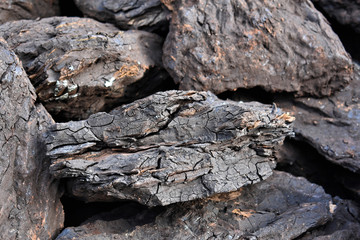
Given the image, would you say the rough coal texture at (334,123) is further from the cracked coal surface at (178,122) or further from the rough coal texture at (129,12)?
the rough coal texture at (129,12)

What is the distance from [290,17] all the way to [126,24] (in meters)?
1.57

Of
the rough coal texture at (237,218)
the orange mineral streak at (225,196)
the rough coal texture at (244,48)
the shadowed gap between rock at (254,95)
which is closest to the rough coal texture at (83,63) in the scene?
the rough coal texture at (244,48)

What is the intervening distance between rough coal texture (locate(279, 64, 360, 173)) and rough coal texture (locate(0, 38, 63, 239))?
2295 millimetres

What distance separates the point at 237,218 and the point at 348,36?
2.66 m

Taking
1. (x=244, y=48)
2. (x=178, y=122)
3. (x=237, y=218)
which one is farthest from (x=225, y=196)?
(x=244, y=48)

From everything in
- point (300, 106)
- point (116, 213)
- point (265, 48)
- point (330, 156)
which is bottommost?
point (116, 213)

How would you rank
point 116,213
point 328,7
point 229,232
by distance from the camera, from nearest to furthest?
point 229,232
point 116,213
point 328,7

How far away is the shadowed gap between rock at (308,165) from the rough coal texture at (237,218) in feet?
1.58

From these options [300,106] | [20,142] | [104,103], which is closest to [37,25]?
[104,103]

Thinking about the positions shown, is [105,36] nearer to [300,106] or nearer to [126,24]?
[126,24]

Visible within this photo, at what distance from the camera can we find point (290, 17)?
11.4ft

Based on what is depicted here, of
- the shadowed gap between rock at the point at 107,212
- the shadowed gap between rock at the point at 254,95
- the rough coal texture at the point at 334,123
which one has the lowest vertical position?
the shadowed gap between rock at the point at 107,212

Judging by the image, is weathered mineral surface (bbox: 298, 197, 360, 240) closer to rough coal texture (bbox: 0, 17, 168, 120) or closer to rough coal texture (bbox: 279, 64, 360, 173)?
rough coal texture (bbox: 279, 64, 360, 173)

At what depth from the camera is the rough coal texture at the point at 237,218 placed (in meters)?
2.68
